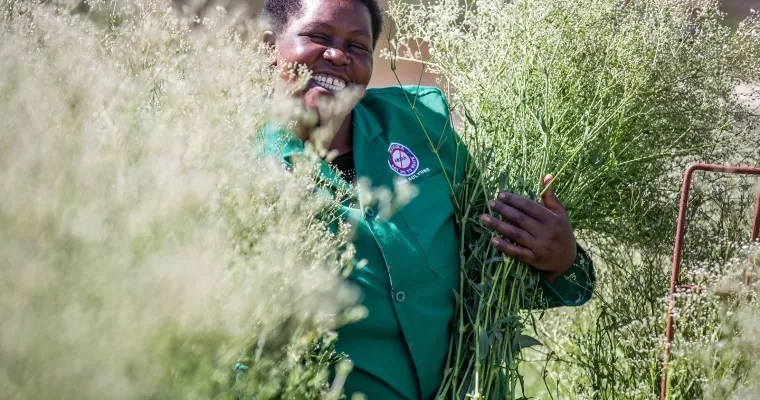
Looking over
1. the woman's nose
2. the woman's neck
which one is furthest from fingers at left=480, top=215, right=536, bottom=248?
the woman's nose

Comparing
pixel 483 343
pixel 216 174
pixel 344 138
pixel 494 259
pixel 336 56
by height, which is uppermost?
pixel 336 56

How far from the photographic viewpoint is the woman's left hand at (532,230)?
5.97 ft

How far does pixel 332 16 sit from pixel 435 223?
615 mm

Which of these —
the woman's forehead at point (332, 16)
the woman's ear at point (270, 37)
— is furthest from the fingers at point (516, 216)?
the woman's ear at point (270, 37)

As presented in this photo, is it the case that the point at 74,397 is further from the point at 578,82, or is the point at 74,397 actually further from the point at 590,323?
the point at 590,323

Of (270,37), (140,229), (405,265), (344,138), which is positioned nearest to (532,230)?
(405,265)

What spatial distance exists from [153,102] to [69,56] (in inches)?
10.9

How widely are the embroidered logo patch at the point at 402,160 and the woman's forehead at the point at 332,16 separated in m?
0.33

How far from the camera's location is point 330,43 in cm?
192

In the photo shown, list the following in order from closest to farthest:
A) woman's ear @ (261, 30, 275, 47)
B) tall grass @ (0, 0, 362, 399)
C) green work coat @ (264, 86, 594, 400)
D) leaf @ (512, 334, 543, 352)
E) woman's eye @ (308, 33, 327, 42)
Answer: tall grass @ (0, 0, 362, 399) < green work coat @ (264, 86, 594, 400) < leaf @ (512, 334, 543, 352) < woman's eye @ (308, 33, 327, 42) < woman's ear @ (261, 30, 275, 47)

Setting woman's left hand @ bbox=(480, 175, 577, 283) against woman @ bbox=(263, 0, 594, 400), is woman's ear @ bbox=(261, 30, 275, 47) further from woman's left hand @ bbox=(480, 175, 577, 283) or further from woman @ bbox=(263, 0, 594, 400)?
woman's left hand @ bbox=(480, 175, 577, 283)

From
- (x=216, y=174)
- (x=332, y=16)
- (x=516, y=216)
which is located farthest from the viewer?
(x=332, y=16)

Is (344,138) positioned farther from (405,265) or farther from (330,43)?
(405,265)

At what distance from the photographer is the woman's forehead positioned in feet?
6.28
